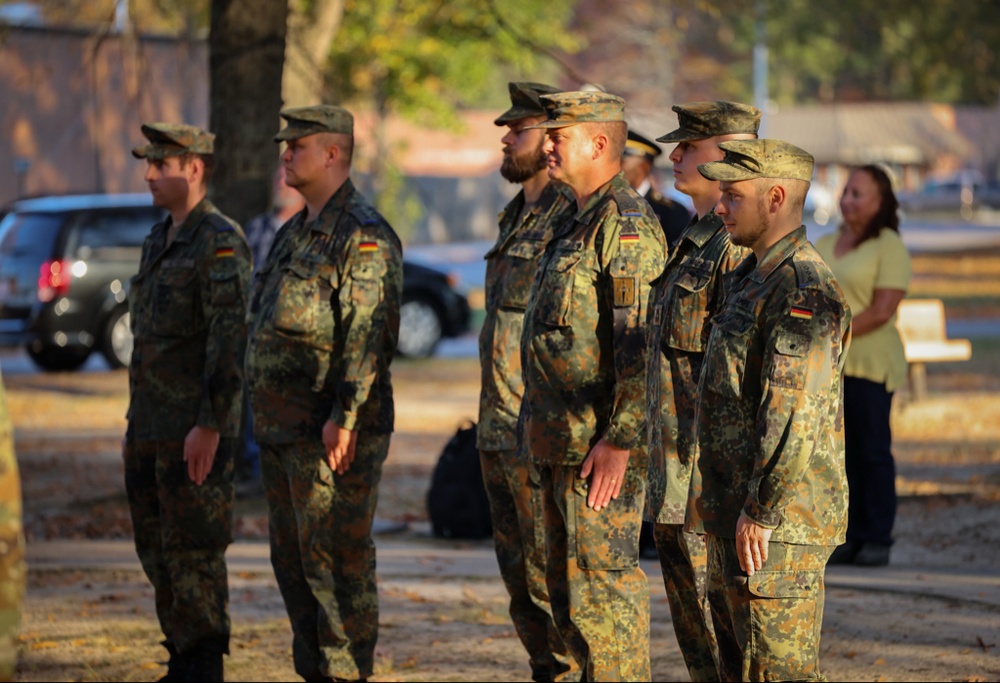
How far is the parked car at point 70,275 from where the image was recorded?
1767 centimetres

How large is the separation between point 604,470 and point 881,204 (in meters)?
3.54

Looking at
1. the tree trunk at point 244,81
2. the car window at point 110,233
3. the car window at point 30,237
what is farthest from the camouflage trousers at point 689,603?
the car window at point 30,237

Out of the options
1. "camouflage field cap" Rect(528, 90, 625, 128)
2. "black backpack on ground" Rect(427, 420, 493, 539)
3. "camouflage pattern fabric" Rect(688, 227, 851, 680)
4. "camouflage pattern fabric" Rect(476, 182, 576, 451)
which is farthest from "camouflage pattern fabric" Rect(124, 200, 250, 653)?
"black backpack on ground" Rect(427, 420, 493, 539)

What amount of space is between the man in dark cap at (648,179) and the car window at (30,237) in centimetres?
1149

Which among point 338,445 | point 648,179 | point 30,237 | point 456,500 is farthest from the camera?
point 30,237

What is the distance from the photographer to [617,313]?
493cm

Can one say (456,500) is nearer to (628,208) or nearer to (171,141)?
(171,141)

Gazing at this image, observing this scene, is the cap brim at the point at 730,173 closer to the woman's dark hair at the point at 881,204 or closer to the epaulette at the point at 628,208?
the epaulette at the point at 628,208

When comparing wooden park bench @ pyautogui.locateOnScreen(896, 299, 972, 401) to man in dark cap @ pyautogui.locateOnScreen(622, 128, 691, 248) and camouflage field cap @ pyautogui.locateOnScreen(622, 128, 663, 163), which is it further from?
camouflage field cap @ pyautogui.locateOnScreen(622, 128, 663, 163)

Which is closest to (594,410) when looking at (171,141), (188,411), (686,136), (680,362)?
(680,362)

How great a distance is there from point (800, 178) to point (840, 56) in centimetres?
6373

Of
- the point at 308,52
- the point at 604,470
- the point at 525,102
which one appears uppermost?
the point at 308,52

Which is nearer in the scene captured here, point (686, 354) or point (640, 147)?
point (686, 354)

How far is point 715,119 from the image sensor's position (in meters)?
4.71
